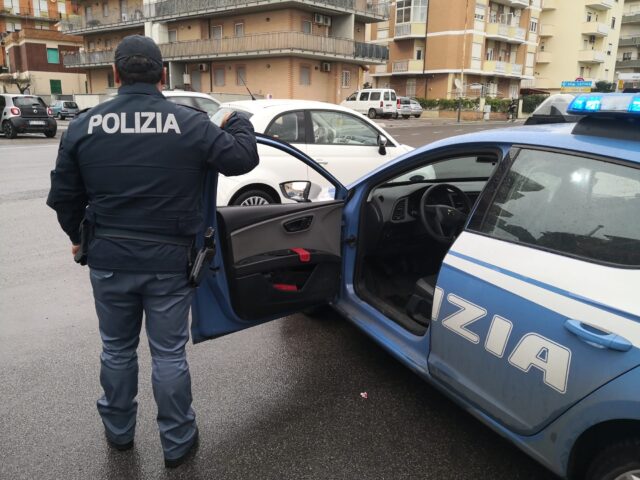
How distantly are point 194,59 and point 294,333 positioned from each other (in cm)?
4026

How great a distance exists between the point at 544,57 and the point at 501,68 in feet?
43.3

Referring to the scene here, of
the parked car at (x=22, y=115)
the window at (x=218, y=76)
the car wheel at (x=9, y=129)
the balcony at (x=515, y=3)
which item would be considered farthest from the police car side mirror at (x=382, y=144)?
the balcony at (x=515, y=3)

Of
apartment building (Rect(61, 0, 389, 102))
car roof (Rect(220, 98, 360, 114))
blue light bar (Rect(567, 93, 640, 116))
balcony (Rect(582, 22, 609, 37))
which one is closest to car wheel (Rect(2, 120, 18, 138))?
car roof (Rect(220, 98, 360, 114))

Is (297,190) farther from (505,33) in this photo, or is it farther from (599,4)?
(599,4)

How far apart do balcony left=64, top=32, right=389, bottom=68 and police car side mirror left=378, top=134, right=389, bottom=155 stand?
29.9 meters

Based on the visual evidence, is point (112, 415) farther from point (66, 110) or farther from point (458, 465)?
point (66, 110)

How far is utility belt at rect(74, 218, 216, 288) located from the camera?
7.48 feet

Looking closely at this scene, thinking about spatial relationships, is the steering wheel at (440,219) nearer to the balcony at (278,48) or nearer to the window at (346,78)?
the balcony at (278,48)

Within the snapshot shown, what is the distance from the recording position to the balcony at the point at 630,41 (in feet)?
231

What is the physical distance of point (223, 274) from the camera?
275cm

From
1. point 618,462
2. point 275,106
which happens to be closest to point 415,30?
point 275,106

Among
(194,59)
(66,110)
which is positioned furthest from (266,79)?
(66,110)

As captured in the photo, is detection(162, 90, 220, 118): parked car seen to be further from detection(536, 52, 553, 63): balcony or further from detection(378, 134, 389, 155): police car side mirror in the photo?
detection(536, 52, 553, 63): balcony

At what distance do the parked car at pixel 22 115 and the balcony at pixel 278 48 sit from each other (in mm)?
19024
